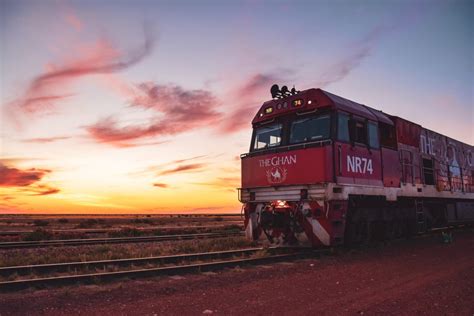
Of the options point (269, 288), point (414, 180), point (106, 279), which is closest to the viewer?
point (269, 288)

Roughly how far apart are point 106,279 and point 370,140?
826 cm

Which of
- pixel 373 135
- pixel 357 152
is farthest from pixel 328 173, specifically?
pixel 373 135

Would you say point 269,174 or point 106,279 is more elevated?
point 269,174

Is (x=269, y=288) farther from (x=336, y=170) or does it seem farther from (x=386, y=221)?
(x=386, y=221)

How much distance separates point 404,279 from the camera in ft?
25.1

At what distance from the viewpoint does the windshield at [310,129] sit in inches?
414

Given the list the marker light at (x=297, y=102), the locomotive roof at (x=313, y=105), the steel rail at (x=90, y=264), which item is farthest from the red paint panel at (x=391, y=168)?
the steel rail at (x=90, y=264)

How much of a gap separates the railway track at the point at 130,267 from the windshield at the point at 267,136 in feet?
10.2

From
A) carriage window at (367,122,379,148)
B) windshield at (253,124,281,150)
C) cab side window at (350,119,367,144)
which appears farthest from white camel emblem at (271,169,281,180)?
carriage window at (367,122,379,148)

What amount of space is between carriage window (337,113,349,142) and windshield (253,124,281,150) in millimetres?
1835

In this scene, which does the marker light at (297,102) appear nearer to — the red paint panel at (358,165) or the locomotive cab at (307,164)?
the locomotive cab at (307,164)

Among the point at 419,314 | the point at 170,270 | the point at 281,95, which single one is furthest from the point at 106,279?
the point at 281,95

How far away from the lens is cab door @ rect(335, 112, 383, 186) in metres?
10.5

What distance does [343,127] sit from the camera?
10.8 metres
